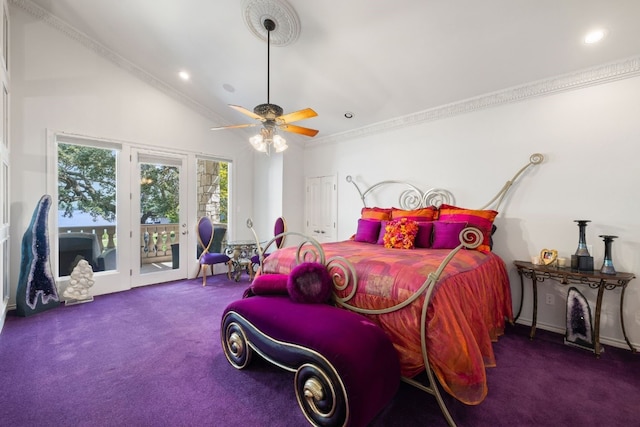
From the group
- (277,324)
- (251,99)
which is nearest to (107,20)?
(251,99)

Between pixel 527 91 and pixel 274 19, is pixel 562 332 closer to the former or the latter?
pixel 527 91

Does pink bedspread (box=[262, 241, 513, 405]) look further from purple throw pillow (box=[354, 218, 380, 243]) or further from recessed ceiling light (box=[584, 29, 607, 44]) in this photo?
recessed ceiling light (box=[584, 29, 607, 44])

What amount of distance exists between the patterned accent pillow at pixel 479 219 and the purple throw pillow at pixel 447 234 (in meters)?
0.15

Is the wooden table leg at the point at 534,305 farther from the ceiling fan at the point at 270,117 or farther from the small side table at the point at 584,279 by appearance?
the ceiling fan at the point at 270,117

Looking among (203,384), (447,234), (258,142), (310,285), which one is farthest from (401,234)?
(203,384)

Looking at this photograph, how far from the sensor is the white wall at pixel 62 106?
3520 millimetres

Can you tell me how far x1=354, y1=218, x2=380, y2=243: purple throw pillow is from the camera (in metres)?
3.64

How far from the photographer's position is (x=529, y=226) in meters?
3.15

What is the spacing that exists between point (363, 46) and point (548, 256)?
115 inches

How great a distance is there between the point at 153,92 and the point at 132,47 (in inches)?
27.9

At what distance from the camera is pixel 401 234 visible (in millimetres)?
3217

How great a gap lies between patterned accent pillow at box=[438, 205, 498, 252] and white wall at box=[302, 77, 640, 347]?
0.34 m

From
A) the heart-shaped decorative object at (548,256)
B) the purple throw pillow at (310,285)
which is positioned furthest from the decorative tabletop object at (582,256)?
the purple throw pillow at (310,285)

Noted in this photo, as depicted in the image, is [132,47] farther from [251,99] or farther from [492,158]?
[492,158]
